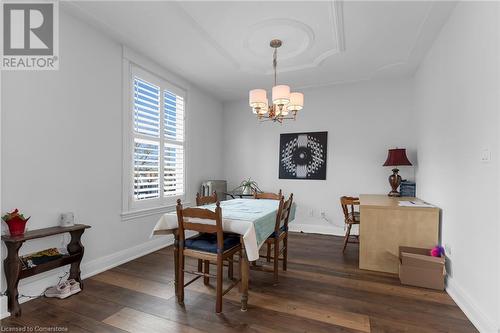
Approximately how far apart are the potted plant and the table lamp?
2.44m

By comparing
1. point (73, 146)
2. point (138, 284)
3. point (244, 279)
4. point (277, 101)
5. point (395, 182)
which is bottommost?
point (138, 284)

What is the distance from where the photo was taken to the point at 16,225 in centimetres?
210

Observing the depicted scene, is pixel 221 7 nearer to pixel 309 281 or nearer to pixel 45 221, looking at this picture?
pixel 45 221

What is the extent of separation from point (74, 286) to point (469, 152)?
378 cm

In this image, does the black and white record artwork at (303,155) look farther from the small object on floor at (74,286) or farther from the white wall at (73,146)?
the small object on floor at (74,286)

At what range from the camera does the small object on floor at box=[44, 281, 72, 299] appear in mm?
2343

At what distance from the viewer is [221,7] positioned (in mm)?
2520

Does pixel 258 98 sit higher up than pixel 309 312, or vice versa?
pixel 258 98

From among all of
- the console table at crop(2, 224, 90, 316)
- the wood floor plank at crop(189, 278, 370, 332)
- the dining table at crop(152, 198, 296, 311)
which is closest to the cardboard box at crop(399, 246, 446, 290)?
the wood floor plank at crop(189, 278, 370, 332)

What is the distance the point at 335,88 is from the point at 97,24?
384cm

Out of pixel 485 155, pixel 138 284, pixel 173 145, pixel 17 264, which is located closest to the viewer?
pixel 485 155

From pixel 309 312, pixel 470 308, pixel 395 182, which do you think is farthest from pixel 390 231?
pixel 309 312

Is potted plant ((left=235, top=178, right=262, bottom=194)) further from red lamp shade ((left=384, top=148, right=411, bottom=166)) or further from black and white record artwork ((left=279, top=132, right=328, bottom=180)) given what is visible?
red lamp shade ((left=384, top=148, right=411, bottom=166))

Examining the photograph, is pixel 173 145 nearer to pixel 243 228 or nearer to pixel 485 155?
pixel 243 228
